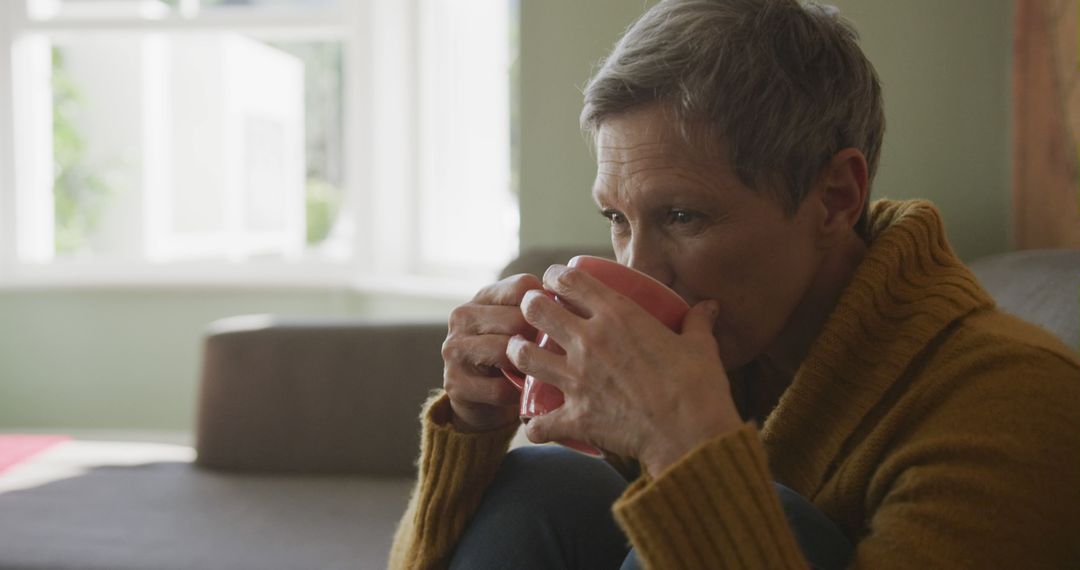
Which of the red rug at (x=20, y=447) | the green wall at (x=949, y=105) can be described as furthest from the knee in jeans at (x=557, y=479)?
the red rug at (x=20, y=447)

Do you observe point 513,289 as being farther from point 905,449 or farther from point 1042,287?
point 1042,287

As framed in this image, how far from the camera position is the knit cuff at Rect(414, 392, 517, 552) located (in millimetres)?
1104

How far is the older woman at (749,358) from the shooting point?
2.56 ft

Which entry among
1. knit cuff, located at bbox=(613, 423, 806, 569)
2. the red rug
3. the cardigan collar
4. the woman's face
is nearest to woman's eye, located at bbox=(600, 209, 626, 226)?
the woman's face

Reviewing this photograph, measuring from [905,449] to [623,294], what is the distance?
0.87 feet

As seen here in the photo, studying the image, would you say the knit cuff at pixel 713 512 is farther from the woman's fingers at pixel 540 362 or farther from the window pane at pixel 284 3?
the window pane at pixel 284 3

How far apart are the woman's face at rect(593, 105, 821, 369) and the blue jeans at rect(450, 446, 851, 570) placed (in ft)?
0.65

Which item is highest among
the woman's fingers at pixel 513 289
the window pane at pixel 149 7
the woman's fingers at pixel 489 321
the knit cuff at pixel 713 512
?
the window pane at pixel 149 7

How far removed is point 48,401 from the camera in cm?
368

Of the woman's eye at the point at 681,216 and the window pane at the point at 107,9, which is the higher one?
the window pane at the point at 107,9

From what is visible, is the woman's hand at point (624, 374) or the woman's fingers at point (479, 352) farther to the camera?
the woman's fingers at point (479, 352)

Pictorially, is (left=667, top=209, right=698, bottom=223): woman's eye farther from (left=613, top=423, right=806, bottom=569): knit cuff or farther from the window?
the window

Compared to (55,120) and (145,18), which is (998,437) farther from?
(55,120)

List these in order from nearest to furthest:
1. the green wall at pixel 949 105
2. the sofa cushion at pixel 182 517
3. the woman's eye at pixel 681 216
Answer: the woman's eye at pixel 681 216 → the sofa cushion at pixel 182 517 → the green wall at pixel 949 105
